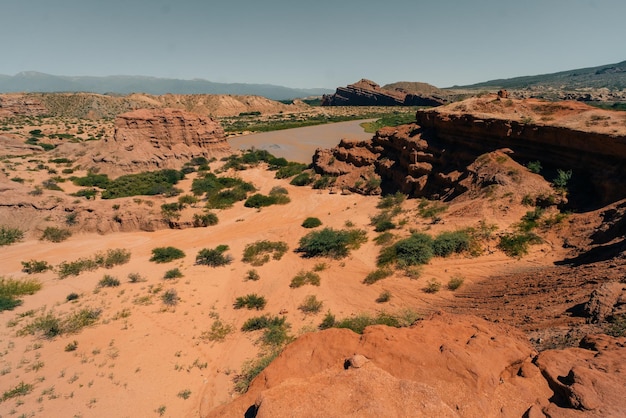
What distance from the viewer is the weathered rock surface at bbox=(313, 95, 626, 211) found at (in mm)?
14148

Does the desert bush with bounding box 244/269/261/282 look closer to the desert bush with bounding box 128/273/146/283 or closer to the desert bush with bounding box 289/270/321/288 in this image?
the desert bush with bounding box 289/270/321/288

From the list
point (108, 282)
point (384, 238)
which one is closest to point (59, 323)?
point (108, 282)

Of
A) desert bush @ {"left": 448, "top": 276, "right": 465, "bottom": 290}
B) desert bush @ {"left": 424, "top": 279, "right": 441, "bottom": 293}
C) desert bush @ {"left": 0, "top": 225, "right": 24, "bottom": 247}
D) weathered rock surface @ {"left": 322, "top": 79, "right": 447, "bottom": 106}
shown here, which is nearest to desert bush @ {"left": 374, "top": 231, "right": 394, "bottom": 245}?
desert bush @ {"left": 424, "top": 279, "right": 441, "bottom": 293}

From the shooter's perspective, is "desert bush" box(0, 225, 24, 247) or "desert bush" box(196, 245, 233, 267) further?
"desert bush" box(0, 225, 24, 247)

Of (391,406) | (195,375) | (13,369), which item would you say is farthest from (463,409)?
(13,369)

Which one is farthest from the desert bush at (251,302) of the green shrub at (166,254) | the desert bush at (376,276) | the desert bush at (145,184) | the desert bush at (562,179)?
the desert bush at (145,184)

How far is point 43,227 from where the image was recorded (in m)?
17.7

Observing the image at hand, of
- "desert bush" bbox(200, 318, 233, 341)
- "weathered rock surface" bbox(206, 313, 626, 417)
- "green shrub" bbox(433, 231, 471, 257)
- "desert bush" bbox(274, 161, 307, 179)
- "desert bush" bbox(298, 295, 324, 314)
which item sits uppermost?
"desert bush" bbox(274, 161, 307, 179)

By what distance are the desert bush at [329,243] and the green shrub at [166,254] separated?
19.4ft

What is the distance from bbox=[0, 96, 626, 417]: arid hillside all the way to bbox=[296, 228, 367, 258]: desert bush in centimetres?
9

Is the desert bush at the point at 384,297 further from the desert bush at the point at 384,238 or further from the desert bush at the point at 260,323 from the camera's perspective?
the desert bush at the point at 384,238

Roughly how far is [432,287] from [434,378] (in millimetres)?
6597

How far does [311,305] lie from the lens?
10914 mm

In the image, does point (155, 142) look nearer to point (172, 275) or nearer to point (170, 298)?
point (172, 275)
